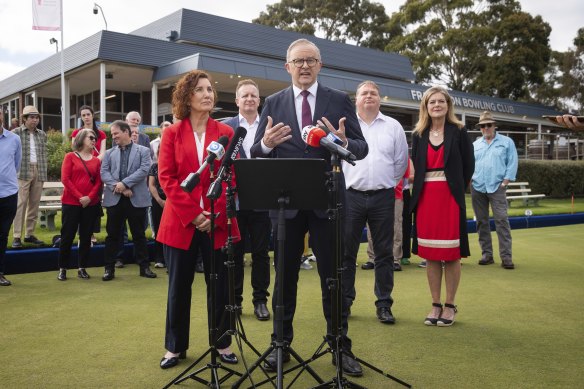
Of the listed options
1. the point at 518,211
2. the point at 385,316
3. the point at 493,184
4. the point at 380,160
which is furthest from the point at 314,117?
the point at 518,211

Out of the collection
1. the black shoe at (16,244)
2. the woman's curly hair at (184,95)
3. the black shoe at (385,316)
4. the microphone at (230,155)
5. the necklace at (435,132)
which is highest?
the woman's curly hair at (184,95)

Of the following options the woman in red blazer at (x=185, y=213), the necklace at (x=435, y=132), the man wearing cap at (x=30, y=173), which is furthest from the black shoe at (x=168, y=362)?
the man wearing cap at (x=30, y=173)

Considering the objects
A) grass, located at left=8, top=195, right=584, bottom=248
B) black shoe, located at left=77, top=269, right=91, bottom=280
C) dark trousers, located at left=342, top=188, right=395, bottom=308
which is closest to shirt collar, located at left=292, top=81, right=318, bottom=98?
dark trousers, located at left=342, top=188, right=395, bottom=308

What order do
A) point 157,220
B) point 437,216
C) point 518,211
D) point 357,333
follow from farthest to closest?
1. point 518,211
2. point 157,220
3. point 437,216
4. point 357,333

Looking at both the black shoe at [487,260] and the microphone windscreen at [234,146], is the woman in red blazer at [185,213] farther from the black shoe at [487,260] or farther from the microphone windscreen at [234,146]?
the black shoe at [487,260]

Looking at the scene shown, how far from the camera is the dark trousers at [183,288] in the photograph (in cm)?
396

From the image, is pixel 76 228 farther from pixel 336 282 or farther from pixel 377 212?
pixel 336 282

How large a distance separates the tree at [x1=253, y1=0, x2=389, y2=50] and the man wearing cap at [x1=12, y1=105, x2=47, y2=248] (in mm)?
39939

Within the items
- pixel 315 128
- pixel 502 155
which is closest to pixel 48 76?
pixel 502 155

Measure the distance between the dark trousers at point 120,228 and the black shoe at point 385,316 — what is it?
352 centimetres

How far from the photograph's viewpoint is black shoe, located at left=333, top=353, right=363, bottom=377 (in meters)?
3.73

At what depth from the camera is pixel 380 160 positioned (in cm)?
518

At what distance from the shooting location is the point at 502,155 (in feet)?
27.2

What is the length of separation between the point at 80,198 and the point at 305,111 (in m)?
4.24
